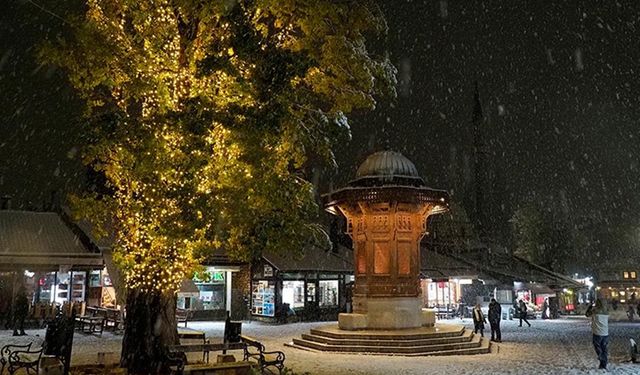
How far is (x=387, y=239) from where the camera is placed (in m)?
20.7

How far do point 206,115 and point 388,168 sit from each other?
12.2 m

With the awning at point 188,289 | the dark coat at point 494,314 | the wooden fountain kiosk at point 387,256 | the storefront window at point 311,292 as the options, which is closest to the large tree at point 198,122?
the wooden fountain kiosk at point 387,256

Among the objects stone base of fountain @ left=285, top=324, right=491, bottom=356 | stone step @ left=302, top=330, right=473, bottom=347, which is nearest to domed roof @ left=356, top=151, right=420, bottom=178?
stone base of fountain @ left=285, top=324, right=491, bottom=356

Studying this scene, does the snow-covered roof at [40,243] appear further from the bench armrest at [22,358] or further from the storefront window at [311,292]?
the bench armrest at [22,358]

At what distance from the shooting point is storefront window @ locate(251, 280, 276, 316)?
31.7 meters

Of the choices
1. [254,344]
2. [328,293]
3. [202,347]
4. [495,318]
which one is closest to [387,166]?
[495,318]

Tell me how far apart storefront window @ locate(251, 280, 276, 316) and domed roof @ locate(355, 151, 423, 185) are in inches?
480

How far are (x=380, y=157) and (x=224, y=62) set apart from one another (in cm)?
1269

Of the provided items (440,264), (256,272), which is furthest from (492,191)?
(256,272)

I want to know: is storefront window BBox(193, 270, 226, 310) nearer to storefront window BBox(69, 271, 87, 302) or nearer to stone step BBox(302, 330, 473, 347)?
storefront window BBox(69, 271, 87, 302)

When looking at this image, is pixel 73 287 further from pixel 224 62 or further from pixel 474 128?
pixel 474 128

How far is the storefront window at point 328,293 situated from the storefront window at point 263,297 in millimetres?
3169

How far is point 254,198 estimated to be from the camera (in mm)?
11258

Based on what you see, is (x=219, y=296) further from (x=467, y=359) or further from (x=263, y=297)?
(x=467, y=359)
